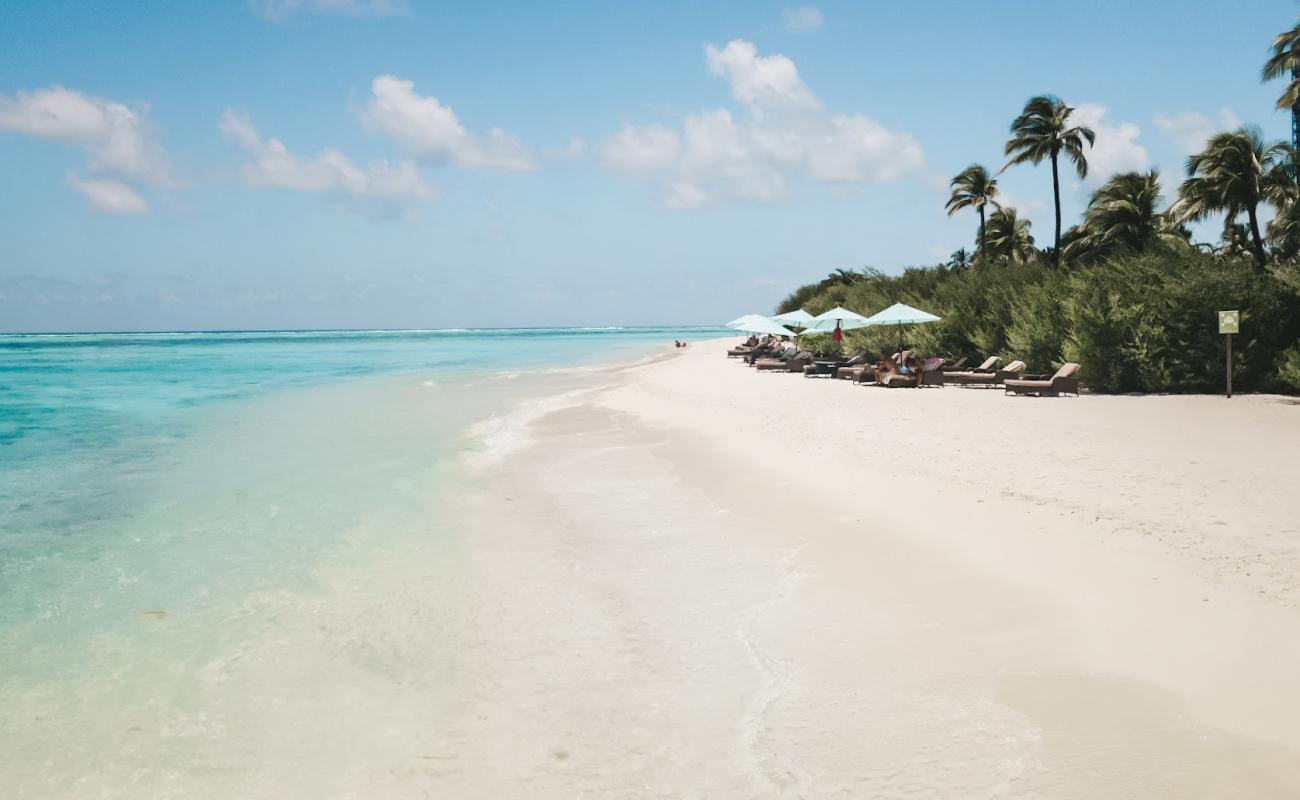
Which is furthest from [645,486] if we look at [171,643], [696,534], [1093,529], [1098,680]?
[1098,680]

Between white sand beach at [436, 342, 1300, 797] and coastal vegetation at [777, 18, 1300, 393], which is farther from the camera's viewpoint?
coastal vegetation at [777, 18, 1300, 393]

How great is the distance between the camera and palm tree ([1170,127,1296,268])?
2577cm

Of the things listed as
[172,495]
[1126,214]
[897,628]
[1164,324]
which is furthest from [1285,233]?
[172,495]

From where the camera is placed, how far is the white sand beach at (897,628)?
3.60 meters

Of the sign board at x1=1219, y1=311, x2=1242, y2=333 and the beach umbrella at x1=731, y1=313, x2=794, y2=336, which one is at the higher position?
the beach umbrella at x1=731, y1=313, x2=794, y2=336

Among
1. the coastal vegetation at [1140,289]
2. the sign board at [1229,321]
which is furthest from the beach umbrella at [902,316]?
the sign board at [1229,321]

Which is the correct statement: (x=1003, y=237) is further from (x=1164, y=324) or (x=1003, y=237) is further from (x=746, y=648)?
(x=746, y=648)

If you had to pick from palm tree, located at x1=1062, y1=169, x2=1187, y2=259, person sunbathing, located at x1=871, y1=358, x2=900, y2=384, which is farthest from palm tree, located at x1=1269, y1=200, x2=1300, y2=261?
person sunbathing, located at x1=871, y1=358, x2=900, y2=384

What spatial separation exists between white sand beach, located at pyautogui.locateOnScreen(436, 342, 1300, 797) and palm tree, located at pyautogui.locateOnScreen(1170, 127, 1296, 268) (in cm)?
2011

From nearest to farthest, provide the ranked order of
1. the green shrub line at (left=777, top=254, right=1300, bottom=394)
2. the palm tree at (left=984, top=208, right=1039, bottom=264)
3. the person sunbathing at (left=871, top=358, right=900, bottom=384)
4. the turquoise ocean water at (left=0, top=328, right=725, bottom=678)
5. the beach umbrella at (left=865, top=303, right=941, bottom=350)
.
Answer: the turquoise ocean water at (left=0, top=328, right=725, bottom=678) → the green shrub line at (left=777, top=254, right=1300, bottom=394) → the person sunbathing at (left=871, top=358, right=900, bottom=384) → the beach umbrella at (left=865, top=303, right=941, bottom=350) → the palm tree at (left=984, top=208, right=1039, bottom=264)

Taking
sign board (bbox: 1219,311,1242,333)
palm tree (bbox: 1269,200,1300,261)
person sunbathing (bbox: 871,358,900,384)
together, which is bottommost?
person sunbathing (bbox: 871,358,900,384)

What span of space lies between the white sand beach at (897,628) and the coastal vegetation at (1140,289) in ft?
24.7

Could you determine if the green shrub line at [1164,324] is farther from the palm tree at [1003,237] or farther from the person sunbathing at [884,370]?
the palm tree at [1003,237]

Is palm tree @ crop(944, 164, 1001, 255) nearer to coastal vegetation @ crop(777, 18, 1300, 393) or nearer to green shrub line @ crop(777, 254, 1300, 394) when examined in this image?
coastal vegetation @ crop(777, 18, 1300, 393)
